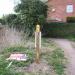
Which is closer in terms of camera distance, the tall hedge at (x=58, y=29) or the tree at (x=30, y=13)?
the tree at (x=30, y=13)

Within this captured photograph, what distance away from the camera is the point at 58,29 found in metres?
30.8

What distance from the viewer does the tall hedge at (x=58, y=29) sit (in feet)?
99.5

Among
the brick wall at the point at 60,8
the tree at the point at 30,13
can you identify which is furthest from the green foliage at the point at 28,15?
the brick wall at the point at 60,8

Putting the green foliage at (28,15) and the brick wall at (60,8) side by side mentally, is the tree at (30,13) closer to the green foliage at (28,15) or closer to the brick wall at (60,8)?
the green foliage at (28,15)

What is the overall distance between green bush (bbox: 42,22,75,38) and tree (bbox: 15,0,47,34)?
2508 millimetres

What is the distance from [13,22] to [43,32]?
14.1 ft

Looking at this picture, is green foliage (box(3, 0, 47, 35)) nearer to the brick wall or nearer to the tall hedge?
the tall hedge

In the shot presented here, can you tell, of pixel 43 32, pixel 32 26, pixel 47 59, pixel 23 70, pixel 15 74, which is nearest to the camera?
pixel 15 74

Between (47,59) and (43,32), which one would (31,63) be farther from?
(43,32)

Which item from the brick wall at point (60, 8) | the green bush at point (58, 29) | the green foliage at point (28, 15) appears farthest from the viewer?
the brick wall at point (60, 8)

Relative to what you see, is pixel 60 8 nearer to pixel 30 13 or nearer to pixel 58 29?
pixel 58 29

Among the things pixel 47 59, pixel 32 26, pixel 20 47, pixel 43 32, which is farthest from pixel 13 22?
pixel 47 59

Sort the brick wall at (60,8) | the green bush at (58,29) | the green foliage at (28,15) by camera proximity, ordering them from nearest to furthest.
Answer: the green foliage at (28,15) → the green bush at (58,29) → the brick wall at (60,8)

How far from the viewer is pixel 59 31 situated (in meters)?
30.7
